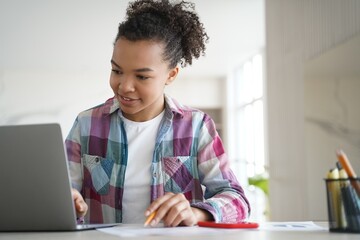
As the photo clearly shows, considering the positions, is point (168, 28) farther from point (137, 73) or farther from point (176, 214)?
point (176, 214)

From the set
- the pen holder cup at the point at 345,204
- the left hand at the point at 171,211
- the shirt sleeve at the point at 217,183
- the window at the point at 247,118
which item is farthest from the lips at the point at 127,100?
the window at the point at 247,118

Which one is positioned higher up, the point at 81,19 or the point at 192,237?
the point at 81,19

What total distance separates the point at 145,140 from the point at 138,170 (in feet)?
0.30

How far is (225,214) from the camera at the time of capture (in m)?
1.21

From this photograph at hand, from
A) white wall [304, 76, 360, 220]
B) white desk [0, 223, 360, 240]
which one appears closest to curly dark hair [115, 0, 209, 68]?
white desk [0, 223, 360, 240]

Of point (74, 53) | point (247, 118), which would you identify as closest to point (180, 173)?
point (74, 53)

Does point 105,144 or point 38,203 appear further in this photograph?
point 105,144

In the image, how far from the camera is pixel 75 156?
144 cm

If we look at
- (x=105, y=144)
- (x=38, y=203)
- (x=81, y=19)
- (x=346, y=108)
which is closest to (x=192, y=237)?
(x=38, y=203)

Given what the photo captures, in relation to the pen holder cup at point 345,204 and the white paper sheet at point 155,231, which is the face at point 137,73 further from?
the pen holder cup at point 345,204

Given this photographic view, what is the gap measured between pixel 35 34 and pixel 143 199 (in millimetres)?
4869

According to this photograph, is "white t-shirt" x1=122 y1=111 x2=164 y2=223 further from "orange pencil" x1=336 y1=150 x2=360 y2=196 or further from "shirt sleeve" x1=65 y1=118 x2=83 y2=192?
"orange pencil" x1=336 y1=150 x2=360 y2=196

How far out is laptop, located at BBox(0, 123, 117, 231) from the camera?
92 centimetres

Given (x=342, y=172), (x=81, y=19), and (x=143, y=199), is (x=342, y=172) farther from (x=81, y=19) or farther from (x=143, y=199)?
(x=81, y=19)
